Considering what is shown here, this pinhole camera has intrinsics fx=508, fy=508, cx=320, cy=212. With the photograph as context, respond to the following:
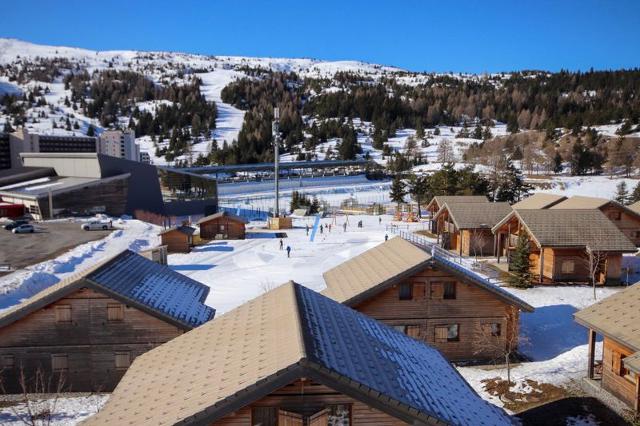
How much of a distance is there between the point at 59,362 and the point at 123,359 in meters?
1.93

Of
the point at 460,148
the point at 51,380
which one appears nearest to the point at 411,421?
the point at 51,380

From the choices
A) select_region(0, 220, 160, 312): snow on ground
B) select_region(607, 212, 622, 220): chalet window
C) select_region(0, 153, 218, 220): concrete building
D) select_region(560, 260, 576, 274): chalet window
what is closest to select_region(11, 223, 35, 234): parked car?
select_region(0, 220, 160, 312): snow on ground

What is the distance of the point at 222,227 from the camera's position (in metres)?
47.7

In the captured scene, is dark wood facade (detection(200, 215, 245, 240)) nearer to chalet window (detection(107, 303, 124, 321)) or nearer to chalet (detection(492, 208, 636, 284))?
chalet (detection(492, 208, 636, 284))

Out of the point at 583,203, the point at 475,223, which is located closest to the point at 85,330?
the point at 475,223

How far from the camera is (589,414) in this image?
47.2 feet

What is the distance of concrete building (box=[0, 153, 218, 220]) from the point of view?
58.1 metres

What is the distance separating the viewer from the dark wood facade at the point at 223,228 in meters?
47.4

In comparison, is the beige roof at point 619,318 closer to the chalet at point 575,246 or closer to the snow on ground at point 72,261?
the chalet at point 575,246

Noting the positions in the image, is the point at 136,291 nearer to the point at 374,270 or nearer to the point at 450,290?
the point at 374,270

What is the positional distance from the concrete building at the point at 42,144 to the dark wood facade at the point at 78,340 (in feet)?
306

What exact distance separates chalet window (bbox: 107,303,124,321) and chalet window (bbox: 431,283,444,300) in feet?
35.1

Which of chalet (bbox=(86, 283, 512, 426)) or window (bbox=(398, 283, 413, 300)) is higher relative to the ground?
chalet (bbox=(86, 283, 512, 426))

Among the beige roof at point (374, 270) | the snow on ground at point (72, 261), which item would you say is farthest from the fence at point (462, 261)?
the snow on ground at point (72, 261)
